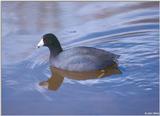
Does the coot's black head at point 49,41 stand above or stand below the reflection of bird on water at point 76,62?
above

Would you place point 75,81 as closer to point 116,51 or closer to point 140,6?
point 116,51

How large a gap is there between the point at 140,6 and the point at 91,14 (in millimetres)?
277

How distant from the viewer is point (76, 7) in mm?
3943

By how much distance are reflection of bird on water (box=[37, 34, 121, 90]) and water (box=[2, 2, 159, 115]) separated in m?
0.04

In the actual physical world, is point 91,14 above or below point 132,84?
above

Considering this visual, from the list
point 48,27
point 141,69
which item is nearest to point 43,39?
point 48,27

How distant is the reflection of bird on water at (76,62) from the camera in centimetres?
384

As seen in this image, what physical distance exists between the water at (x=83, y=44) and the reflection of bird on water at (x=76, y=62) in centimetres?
4

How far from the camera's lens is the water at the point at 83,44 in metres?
3.89

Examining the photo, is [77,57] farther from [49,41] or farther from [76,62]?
[49,41]

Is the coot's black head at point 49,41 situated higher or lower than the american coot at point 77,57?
higher

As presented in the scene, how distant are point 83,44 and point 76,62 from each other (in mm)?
158

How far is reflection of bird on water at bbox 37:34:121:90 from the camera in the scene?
384cm

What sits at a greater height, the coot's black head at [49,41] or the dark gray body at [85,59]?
the coot's black head at [49,41]
